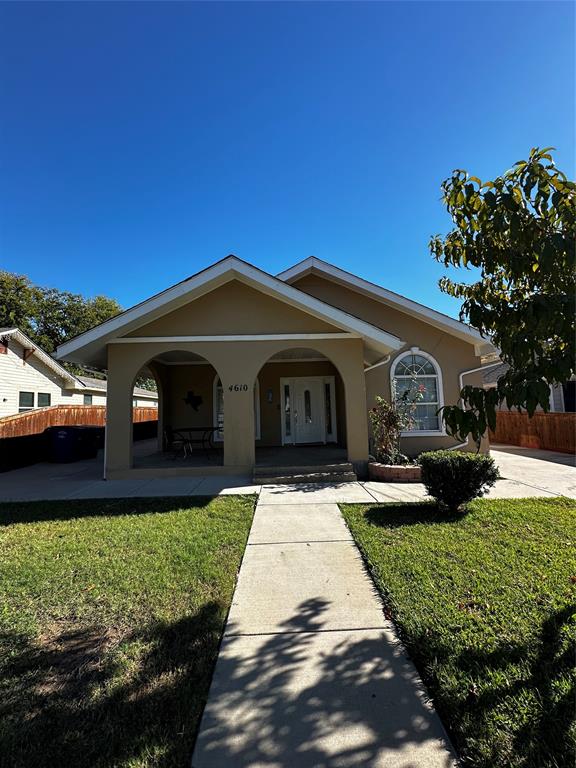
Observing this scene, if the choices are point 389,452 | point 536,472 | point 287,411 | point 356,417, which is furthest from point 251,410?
point 536,472

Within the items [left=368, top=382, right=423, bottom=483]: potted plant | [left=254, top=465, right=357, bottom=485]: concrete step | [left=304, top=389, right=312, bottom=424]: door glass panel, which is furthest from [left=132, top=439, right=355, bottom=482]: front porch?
[left=304, top=389, right=312, bottom=424]: door glass panel

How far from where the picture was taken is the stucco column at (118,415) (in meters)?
9.28

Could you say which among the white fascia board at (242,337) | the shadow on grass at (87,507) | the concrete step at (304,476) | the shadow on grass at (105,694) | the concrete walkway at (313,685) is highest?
the white fascia board at (242,337)

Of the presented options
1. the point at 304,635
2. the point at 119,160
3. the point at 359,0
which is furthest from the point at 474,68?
the point at 119,160

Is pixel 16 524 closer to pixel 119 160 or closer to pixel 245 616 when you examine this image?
pixel 245 616

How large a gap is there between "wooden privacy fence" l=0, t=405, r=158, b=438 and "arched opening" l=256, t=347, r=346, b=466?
16.3ft

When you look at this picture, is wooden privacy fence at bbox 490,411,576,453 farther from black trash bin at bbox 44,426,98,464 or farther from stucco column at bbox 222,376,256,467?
black trash bin at bbox 44,426,98,464

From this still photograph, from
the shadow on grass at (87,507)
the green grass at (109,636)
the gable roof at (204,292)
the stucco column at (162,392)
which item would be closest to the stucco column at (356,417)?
the gable roof at (204,292)

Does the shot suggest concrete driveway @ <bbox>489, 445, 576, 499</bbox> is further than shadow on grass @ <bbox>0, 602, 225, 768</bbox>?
Yes

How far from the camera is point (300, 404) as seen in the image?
1391cm

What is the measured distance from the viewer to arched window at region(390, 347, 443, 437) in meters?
11.5

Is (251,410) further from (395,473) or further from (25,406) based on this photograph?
(25,406)

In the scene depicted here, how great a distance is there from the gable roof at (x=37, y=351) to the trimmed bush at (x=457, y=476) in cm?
1685

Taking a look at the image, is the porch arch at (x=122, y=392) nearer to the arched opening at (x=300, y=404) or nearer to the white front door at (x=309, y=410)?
the arched opening at (x=300, y=404)
